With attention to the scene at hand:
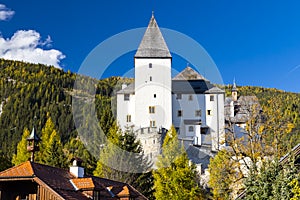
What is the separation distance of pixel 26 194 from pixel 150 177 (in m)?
20.8

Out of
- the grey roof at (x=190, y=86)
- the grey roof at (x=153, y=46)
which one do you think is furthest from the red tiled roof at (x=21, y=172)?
the grey roof at (x=190, y=86)

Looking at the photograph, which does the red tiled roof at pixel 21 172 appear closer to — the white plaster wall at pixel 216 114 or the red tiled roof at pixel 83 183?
the red tiled roof at pixel 83 183

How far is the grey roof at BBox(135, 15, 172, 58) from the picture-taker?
61.9 metres

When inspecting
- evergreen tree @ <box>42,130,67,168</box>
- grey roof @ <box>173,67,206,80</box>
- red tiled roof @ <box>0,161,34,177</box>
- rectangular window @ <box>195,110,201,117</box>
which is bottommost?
red tiled roof @ <box>0,161,34,177</box>

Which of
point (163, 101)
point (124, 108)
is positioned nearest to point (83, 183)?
point (163, 101)

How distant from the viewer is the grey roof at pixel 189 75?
66125 mm

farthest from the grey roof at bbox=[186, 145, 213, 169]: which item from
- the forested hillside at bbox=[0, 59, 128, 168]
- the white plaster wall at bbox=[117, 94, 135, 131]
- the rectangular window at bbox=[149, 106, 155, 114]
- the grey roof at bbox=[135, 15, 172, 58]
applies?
the forested hillside at bbox=[0, 59, 128, 168]

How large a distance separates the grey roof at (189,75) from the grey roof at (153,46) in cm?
525

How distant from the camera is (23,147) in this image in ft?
151

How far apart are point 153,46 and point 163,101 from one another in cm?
692

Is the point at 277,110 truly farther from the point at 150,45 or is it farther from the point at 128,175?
the point at 150,45

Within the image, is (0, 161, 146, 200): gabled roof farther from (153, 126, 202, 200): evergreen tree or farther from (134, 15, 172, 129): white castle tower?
(134, 15, 172, 129): white castle tower

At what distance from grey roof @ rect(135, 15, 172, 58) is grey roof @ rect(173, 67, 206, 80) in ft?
17.2

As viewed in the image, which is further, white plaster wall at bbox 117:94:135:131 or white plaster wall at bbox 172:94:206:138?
white plaster wall at bbox 172:94:206:138
